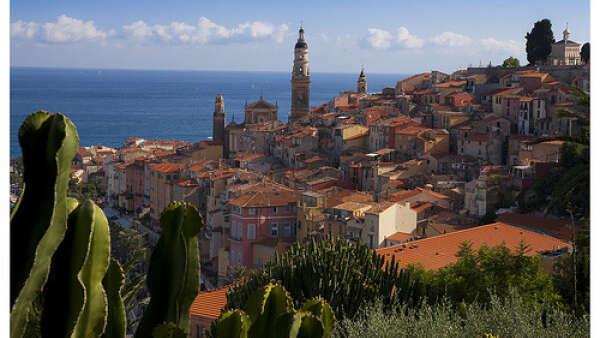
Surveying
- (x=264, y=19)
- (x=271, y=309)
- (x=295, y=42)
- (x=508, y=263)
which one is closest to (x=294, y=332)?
(x=271, y=309)

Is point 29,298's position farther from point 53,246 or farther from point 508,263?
point 508,263

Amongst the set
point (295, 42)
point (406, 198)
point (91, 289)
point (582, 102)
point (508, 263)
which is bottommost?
point (406, 198)

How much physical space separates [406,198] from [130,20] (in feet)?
71.1

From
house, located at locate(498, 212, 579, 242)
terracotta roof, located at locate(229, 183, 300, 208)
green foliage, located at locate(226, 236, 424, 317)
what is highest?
green foliage, located at locate(226, 236, 424, 317)

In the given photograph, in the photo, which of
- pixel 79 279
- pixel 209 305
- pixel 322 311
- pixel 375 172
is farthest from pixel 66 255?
pixel 375 172

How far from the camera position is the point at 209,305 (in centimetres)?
1005

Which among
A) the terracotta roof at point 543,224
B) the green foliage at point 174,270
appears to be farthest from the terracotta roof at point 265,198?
the green foliage at point 174,270

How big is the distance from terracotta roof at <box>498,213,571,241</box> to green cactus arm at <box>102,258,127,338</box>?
47.0ft

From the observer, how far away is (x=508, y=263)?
7926 millimetres

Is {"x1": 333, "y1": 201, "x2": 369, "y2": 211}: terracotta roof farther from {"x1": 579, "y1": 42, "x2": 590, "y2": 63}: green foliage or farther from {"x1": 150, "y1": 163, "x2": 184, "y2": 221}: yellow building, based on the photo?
{"x1": 579, "y1": 42, "x2": 590, "y2": 63}: green foliage

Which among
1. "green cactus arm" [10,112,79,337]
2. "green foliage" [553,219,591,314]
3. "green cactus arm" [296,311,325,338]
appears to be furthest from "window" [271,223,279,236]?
"green cactus arm" [10,112,79,337]

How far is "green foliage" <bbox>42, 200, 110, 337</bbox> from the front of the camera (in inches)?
84.4

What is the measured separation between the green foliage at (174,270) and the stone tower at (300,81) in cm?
4571

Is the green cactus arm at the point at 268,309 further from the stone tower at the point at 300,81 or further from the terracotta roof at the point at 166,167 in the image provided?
the stone tower at the point at 300,81
